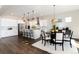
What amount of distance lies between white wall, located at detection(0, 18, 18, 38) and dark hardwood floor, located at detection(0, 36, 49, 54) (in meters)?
0.11

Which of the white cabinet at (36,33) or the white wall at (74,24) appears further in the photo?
the white cabinet at (36,33)

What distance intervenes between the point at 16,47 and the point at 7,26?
0.52 metres

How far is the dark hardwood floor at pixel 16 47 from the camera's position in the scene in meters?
2.17

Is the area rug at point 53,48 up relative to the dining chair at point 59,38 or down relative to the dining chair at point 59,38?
down

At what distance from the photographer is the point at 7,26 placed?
2240 mm

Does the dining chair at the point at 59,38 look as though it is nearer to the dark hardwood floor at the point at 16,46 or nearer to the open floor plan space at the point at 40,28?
the open floor plan space at the point at 40,28

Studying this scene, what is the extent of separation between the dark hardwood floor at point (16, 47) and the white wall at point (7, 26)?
112mm

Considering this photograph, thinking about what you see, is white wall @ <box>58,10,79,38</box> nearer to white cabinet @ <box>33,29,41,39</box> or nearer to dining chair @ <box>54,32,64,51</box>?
dining chair @ <box>54,32,64,51</box>

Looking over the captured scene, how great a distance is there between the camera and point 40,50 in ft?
7.33

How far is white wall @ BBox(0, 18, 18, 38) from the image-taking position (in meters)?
2.18

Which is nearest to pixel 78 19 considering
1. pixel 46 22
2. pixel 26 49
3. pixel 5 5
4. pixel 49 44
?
pixel 46 22

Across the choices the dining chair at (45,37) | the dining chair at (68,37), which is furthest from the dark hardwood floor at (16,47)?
the dining chair at (68,37)

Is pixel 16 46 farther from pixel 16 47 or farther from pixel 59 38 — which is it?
pixel 59 38

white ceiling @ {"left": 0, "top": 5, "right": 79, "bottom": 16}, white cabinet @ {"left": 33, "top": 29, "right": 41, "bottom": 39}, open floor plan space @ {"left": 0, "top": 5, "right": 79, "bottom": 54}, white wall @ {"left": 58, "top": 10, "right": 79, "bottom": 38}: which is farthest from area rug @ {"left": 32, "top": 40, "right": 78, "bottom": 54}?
white ceiling @ {"left": 0, "top": 5, "right": 79, "bottom": 16}
